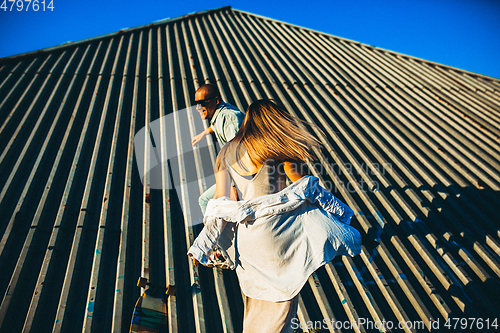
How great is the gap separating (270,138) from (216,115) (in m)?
0.79

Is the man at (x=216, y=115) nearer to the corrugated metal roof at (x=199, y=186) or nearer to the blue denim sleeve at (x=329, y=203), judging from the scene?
the corrugated metal roof at (x=199, y=186)

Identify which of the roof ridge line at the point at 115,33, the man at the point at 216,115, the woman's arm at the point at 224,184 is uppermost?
the roof ridge line at the point at 115,33

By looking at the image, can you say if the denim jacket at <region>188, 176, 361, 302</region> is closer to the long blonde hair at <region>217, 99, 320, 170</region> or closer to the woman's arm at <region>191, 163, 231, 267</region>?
the woman's arm at <region>191, 163, 231, 267</region>

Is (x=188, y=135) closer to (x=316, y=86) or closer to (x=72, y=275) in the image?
(x=72, y=275)

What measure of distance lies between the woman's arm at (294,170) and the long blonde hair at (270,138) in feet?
0.08

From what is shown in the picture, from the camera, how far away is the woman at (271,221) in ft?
4.13

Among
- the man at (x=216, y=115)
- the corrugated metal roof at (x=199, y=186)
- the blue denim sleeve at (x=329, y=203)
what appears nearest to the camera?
the blue denim sleeve at (x=329, y=203)

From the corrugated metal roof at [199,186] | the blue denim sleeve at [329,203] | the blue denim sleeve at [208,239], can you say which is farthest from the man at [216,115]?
the blue denim sleeve at [329,203]

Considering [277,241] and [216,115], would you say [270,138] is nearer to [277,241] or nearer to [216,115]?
[277,241]

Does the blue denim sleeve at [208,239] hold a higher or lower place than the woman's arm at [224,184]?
lower

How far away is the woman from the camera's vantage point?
1.26m

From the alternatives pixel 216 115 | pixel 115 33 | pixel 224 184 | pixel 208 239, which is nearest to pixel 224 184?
pixel 224 184

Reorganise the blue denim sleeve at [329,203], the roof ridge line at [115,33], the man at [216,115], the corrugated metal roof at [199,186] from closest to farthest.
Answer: the blue denim sleeve at [329,203] < the corrugated metal roof at [199,186] < the man at [216,115] < the roof ridge line at [115,33]

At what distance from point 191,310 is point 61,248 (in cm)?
108
